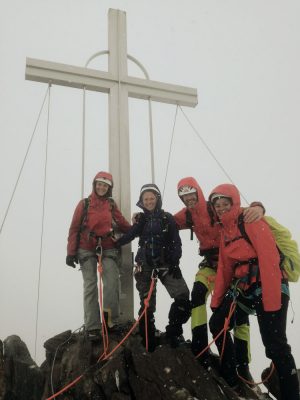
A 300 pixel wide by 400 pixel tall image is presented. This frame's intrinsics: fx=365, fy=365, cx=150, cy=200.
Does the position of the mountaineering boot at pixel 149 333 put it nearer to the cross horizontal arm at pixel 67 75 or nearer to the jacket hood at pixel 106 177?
the jacket hood at pixel 106 177

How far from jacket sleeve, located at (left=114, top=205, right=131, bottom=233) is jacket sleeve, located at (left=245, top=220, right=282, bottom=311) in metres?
2.54

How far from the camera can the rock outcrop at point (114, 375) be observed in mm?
4445

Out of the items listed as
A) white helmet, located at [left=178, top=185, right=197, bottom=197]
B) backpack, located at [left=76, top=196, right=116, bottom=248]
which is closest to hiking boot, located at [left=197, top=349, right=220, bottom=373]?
white helmet, located at [left=178, top=185, right=197, bottom=197]

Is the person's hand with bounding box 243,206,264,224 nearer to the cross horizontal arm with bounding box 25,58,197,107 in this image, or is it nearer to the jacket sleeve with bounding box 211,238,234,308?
the jacket sleeve with bounding box 211,238,234,308

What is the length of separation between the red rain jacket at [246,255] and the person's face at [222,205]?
10 centimetres

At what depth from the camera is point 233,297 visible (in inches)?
190

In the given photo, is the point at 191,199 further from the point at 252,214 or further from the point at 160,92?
the point at 160,92

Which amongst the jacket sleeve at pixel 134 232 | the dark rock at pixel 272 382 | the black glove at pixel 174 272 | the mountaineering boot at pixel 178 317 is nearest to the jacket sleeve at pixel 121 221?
the jacket sleeve at pixel 134 232

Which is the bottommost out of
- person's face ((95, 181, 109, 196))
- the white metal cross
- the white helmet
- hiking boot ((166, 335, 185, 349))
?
hiking boot ((166, 335, 185, 349))

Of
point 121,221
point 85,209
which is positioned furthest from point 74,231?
point 121,221

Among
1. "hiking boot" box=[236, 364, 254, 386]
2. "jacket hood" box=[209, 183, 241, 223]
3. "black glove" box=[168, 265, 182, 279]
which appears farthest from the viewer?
"black glove" box=[168, 265, 182, 279]

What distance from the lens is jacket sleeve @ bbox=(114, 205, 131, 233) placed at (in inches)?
258

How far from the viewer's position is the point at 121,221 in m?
6.56

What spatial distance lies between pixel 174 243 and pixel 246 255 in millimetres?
1349
